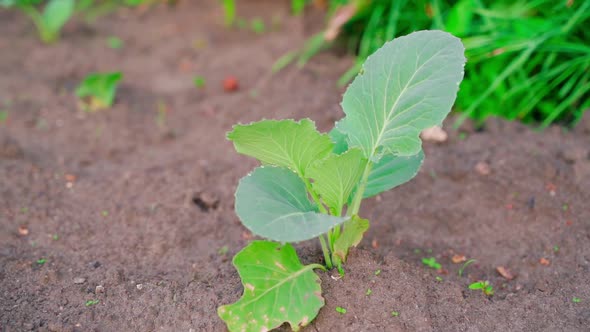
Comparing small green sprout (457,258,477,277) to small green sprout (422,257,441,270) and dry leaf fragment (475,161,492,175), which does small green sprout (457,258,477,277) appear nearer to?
small green sprout (422,257,441,270)

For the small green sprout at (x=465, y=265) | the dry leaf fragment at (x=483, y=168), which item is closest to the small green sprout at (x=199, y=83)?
the dry leaf fragment at (x=483, y=168)

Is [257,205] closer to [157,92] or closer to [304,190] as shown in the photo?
[304,190]

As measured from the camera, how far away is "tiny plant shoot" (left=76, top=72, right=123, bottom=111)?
2936 millimetres

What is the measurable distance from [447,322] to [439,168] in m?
0.85

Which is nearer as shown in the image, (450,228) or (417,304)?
(417,304)

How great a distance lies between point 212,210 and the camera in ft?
7.29

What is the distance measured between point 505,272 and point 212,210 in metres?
1.02

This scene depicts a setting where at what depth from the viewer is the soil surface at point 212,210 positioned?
5.50ft

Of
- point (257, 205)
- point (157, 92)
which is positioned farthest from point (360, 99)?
point (157, 92)

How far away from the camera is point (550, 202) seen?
2145 millimetres

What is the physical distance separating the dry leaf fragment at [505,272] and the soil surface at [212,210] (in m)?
0.01

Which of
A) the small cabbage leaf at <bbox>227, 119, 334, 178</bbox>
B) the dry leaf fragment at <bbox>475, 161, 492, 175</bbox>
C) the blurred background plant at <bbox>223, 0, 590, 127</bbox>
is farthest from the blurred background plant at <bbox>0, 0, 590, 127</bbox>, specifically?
the small cabbage leaf at <bbox>227, 119, 334, 178</bbox>

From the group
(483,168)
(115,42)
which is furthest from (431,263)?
(115,42)

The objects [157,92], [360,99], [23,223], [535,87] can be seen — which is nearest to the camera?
[360,99]
